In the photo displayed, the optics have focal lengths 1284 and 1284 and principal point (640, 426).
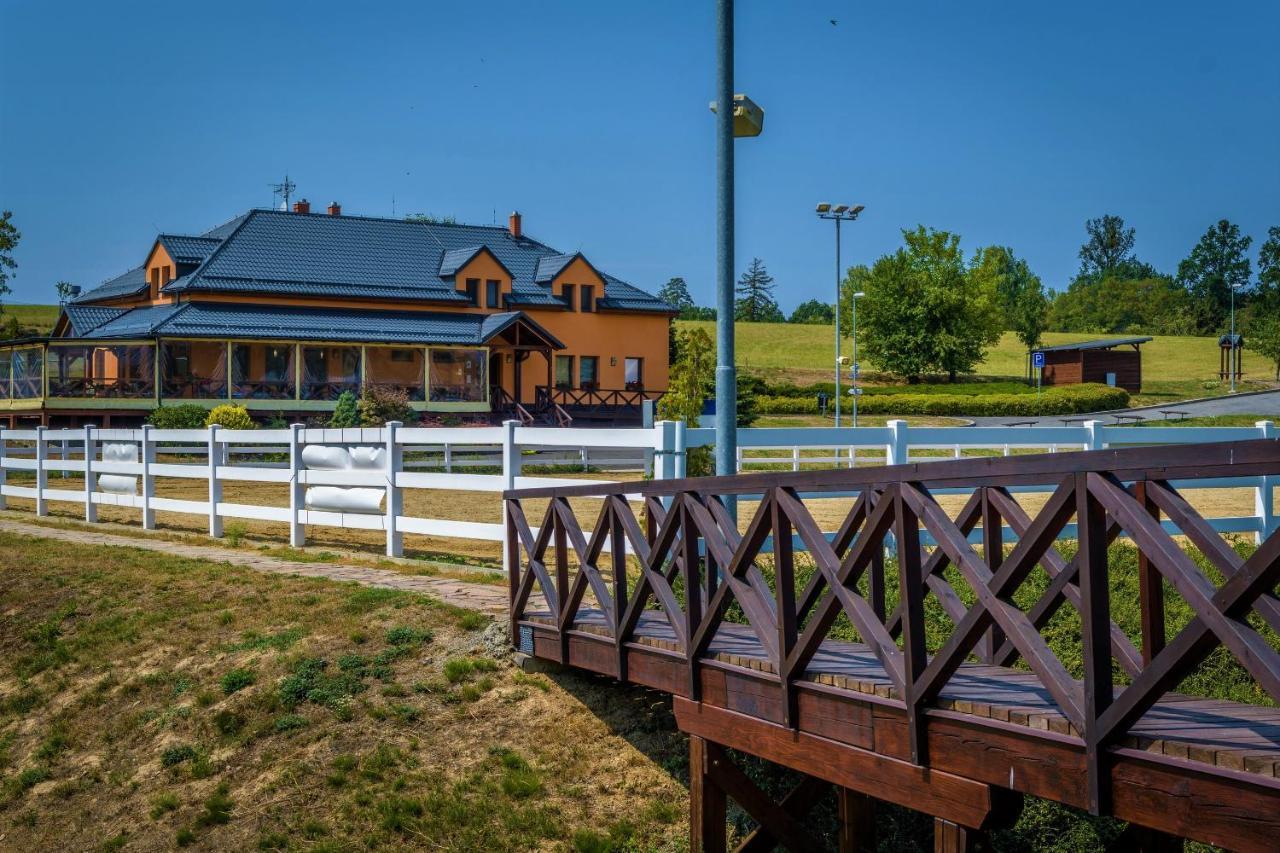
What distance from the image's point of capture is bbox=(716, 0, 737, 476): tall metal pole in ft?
29.8

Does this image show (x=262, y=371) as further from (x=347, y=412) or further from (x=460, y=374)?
(x=460, y=374)

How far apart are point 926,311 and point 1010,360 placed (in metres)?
18.8

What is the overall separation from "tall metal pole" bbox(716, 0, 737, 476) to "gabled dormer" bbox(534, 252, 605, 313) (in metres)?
40.5

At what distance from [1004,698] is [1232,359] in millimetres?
69893

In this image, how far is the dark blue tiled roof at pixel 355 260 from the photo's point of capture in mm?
44781

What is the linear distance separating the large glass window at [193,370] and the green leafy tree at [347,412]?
5.00 meters

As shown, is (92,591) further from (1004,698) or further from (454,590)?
(1004,698)

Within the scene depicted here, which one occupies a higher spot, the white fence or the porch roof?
the porch roof

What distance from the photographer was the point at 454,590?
11.5 meters

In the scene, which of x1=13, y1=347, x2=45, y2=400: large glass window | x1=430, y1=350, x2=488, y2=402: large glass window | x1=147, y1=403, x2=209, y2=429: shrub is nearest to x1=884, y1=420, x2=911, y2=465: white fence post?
x1=147, y1=403, x2=209, y2=429: shrub

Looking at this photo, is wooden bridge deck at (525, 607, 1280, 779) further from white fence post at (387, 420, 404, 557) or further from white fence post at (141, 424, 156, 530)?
white fence post at (141, 424, 156, 530)

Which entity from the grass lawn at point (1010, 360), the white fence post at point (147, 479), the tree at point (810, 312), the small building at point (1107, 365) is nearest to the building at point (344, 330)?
the grass lawn at point (1010, 360)

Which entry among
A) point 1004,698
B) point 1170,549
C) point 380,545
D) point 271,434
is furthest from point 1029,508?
point 1170,549

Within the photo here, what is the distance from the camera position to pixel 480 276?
1885 inches
